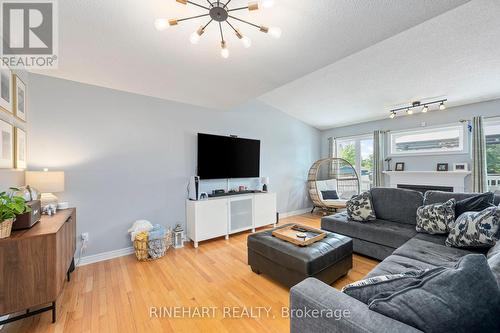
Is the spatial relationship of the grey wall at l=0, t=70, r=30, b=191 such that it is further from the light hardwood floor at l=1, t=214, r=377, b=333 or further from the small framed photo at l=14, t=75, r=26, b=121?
the light hardwood floor at l=1, t=214, r=377, b=333

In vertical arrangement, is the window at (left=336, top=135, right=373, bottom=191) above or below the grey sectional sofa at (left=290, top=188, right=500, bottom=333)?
above

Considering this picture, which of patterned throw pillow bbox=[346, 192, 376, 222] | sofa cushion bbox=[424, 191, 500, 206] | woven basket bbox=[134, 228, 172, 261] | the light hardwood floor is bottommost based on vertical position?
the light hardwood floor

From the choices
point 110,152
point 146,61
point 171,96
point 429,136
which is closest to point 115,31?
point 146,61

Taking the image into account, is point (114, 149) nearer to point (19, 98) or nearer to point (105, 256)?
point (19, 98)

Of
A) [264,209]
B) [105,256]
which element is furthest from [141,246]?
[264,209]

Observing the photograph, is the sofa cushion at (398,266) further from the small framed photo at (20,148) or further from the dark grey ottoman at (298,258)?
the small framed photo at (20,148)

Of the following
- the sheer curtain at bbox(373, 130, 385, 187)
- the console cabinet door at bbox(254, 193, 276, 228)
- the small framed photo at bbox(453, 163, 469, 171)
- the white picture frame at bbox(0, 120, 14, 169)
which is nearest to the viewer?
the white picture frame at bbox(0, 120, 14, 169)

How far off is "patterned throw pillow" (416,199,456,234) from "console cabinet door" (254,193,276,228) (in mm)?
2348

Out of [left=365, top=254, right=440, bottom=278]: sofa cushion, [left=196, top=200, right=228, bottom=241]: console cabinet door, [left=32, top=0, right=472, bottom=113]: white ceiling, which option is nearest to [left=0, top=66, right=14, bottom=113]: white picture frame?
[left=32, top=0, right=472, bottom=113]: white ceiling

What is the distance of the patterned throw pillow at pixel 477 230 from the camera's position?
176cm

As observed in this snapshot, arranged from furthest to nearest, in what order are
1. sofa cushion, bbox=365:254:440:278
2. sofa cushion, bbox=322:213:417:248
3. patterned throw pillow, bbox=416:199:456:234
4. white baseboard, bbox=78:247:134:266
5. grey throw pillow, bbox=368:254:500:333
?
1. white baseboard, bbox=78:247:134:266
2. sofa cushion, bbox=322:213:417:248
3. patterned throw pillow, bbox=416:199:456:234
4. sofa cushion, bbox=365:254:440:278
5. grey throw pillow, bbox=368:254:500:333

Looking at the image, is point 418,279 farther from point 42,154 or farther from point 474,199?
point 42,154

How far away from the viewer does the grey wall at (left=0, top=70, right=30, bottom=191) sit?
1762mm

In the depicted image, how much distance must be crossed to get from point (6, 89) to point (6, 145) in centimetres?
49
